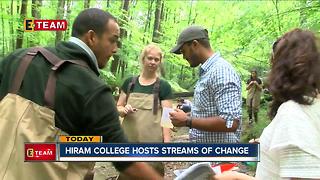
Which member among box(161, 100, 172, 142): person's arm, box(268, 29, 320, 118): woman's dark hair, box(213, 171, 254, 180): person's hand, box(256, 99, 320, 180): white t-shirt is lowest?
box(161, 100, 172, 142): person's arm

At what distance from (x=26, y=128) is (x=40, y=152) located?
76mm

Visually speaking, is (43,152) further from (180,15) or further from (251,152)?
(180,15)

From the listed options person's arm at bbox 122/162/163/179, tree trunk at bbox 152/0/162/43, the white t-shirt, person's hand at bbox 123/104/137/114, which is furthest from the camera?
tree trunk at bbox 152/0/162/43

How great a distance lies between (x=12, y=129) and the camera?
0.93 m

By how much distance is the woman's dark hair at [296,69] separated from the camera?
2.63 feet

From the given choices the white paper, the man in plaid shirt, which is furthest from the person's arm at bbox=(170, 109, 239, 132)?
the white paper

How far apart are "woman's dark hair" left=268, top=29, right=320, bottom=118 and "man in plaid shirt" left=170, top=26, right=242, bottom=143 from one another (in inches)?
26.6

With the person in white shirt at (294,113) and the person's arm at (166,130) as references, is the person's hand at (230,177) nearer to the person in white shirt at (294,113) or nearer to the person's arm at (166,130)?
the person in white shirt at (294,113)

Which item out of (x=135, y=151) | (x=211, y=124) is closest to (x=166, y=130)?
(x=211, y=124)

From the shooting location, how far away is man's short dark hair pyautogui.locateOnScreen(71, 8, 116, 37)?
3.55 ft

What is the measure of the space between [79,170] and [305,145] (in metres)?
0.56

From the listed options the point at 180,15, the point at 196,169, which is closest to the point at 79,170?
the point at 196,169

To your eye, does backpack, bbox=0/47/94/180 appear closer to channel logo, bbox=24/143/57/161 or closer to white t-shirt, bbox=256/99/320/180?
channel logo, bbox=24/143/57/161

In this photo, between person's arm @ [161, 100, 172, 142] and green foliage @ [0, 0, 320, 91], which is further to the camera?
green foliage @ [0, 0, 320, 91]
